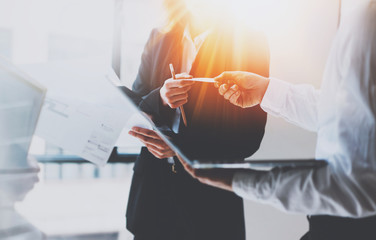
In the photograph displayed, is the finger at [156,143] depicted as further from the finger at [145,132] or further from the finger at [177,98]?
the finger at [177,98]

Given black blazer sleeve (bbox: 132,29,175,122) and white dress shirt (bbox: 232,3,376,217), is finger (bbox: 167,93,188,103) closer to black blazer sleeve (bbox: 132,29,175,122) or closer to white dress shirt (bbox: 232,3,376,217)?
black blazer sleeve (bbox: 132,29,175,122)

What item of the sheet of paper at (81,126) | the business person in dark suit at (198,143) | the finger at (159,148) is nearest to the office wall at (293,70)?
the business person in dark suit at (198,143)

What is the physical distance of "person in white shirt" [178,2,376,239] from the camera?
1.48 ft

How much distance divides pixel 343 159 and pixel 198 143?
49 cm

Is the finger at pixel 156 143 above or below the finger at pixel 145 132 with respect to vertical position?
below

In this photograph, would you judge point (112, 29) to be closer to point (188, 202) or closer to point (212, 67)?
point (212, 67)

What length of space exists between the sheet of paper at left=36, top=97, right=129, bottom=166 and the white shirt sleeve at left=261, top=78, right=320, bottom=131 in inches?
17.2

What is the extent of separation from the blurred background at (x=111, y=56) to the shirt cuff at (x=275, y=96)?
600mm

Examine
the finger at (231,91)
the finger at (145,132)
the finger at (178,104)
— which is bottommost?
the finger at (145,132)

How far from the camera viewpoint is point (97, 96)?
74 centimetres

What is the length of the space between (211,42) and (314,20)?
859 millimetres

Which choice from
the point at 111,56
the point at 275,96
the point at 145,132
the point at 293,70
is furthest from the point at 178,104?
the point at 293,70

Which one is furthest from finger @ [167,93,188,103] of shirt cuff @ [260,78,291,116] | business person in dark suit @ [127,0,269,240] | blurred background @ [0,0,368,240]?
blurred background @ [0,0,368,240]

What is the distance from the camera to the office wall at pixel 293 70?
4.78 ft
